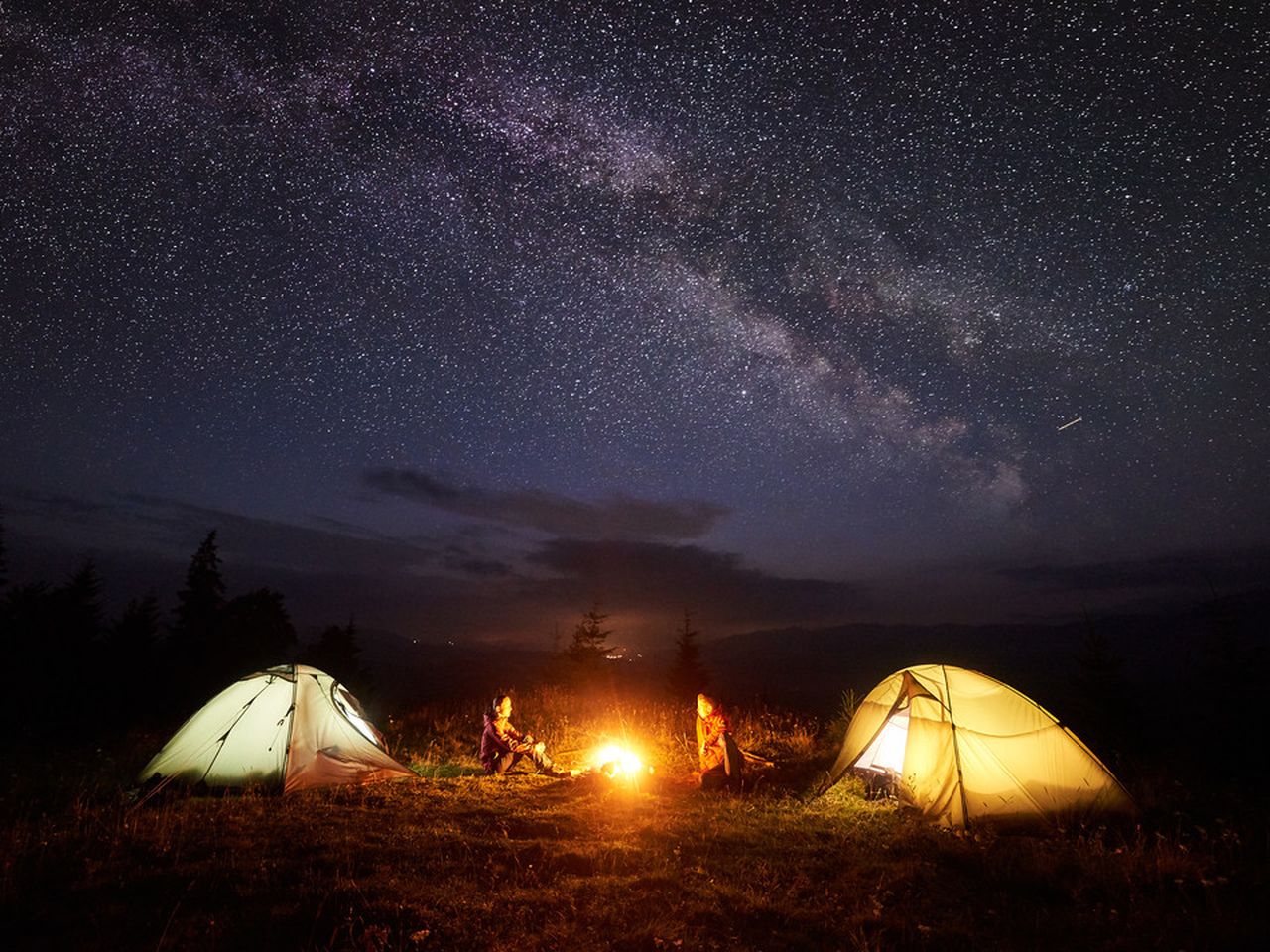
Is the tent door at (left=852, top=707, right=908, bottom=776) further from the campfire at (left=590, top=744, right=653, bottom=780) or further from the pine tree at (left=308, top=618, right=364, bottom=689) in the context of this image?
the pine tree at (left=308, top=618, right=364, bottom=689)

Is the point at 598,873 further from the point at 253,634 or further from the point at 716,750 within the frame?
the point at 253,634

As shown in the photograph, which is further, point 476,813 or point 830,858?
point 476,813

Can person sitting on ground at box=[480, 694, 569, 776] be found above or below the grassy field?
above

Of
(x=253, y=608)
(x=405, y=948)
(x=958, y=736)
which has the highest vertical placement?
(x=253, y=608)

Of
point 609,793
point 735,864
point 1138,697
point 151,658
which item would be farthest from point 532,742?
point 151,658

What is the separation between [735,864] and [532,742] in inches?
220

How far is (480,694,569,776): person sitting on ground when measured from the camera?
10641mm

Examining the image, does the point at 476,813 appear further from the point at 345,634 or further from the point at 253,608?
the point at 345,634

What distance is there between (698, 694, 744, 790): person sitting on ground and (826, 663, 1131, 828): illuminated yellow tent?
4.35 ft

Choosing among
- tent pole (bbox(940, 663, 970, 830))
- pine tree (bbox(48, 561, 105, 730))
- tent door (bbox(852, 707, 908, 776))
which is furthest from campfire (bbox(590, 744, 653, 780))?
pine tree (bbox(48, 561, 105, 730))

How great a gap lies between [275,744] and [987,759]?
9332 mm

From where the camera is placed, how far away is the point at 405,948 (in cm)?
439

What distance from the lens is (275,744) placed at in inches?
357

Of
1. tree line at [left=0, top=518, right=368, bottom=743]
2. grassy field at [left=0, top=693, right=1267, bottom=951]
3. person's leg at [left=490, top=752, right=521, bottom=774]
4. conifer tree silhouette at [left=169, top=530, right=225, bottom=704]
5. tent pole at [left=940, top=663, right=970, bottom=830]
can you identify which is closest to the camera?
grassy field at [left=0, top=693, right=1267, bottom=951]
